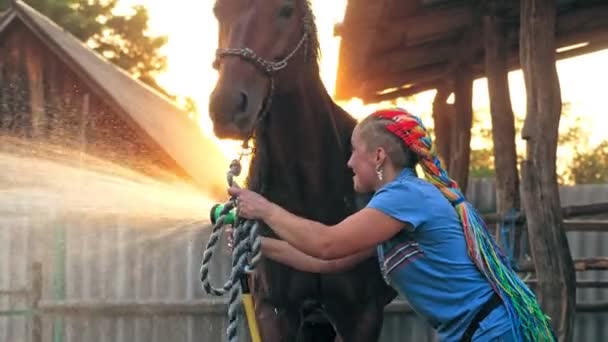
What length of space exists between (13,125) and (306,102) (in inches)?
402

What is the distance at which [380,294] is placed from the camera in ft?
15.1

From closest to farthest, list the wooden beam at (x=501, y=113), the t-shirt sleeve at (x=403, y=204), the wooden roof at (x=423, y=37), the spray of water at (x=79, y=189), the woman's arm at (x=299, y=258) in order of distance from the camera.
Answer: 1. the t-shirt sleeve at (x=403, y=204)
2. the woman's arm at (x=299, y=258)
3. the spray of water at (x=79, y=189)
4. the wooden roof at (x=423, y=37)
5. the wooden beam at (x=501, y=113)

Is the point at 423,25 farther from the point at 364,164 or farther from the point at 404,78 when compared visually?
the point at 364,164

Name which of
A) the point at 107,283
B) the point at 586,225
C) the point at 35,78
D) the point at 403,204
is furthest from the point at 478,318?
the point at 35,78

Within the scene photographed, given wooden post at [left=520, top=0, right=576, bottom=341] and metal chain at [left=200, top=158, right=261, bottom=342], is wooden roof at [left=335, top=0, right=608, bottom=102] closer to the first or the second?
wooden post at [left=520, top=0, right=576, bottom=341]

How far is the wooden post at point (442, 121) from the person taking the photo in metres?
10.6

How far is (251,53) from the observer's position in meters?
3.91

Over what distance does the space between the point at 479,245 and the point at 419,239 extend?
0.24 meters

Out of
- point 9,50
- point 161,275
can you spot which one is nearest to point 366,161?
point 161,275

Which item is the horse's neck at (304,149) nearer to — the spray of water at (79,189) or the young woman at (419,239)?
the young woman at (419,239)

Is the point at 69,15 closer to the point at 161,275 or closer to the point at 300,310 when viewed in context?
the point at 161,275

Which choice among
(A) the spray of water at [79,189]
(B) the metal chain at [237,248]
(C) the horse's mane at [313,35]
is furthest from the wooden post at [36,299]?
(B) the metal chain at [237,248]

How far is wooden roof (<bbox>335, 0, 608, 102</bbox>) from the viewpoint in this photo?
7.02 metres

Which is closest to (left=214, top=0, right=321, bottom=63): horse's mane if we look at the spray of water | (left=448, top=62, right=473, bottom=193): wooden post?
the spray of water
